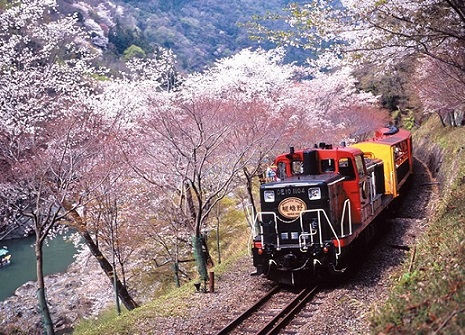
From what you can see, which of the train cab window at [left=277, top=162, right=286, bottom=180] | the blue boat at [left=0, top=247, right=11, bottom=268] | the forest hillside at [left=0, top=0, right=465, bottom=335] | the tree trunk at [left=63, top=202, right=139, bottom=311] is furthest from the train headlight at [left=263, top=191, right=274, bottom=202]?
the blue boat at [left=0, top=247, right=11, bottom=268]

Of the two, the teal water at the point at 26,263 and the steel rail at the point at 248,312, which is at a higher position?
the steel rail at the point at 248,312

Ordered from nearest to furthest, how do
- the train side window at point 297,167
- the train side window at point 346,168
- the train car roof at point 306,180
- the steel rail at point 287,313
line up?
1. the steel rail at point 287,313
2. the train car roof at point 306,180
3. the train side window at point 346,168
4. the train side window at point 297,167

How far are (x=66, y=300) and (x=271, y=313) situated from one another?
16513mm

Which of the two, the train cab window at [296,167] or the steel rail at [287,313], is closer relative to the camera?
the steel rail at [287,313]

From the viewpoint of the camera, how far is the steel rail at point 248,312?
754 cm

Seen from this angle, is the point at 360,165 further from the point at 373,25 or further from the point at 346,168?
the point at 373,25

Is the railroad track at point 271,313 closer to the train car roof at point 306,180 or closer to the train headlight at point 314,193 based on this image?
the train headlight at point 314,193

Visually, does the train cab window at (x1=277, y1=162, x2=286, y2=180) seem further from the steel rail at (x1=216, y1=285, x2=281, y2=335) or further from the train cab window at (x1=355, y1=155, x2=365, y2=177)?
the steel rail at (x1=216, y1=285, x2=281, y2=335)

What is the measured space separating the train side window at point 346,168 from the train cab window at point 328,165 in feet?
0.54

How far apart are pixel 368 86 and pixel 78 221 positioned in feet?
111

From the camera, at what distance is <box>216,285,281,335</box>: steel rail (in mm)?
7543

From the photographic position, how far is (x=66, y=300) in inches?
869

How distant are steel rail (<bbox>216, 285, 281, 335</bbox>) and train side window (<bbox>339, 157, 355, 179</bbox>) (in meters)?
2.83

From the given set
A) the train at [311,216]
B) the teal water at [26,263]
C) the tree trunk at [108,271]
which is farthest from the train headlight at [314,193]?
the teal water at [26,263]
